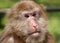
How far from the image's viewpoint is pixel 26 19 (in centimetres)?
830

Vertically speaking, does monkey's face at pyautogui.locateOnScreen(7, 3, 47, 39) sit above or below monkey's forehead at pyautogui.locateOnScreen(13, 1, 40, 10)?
below

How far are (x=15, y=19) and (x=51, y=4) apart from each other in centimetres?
221

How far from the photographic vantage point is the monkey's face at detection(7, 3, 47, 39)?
820 centimetres

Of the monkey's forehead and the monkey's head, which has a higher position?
the monkey's forehead

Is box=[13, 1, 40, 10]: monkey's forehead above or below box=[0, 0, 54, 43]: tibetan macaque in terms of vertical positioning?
above

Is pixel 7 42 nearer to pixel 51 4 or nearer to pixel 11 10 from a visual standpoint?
pixel 11 10

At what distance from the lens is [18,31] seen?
→ 8344 millimetres

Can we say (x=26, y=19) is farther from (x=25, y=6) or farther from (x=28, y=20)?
(x=25, y=6)

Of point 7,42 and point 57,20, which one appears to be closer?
point 7,42

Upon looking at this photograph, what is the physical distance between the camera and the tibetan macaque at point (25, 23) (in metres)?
8.21

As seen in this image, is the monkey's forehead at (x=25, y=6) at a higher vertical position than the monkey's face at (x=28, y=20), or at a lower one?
higher

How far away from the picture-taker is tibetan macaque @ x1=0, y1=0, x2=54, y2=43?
821 cm

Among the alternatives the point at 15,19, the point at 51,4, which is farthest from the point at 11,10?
the point at 51,4

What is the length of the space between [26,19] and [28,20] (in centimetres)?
10
